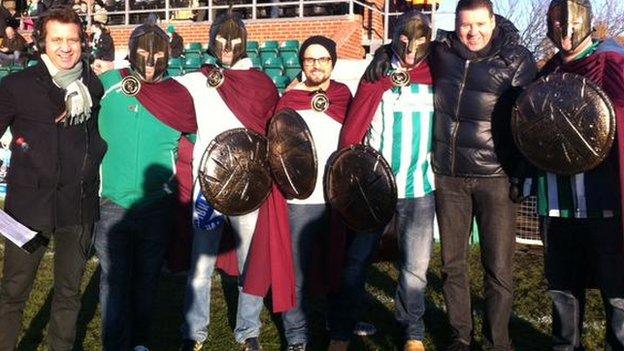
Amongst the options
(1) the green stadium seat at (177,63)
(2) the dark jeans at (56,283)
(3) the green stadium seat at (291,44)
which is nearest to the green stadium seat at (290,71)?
(3) the green stadium seat at (291,44)

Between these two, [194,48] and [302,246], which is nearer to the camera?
[302,246]

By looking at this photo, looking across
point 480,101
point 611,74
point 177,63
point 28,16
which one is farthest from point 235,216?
point 28,16

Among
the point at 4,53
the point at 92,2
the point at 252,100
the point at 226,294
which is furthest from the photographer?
the point at 92,2

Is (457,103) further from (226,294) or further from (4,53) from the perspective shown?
(4,53)

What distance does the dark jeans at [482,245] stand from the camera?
371 cm

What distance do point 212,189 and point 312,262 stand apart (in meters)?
0.75

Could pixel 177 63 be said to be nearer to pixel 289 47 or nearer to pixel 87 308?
pixel 289 47

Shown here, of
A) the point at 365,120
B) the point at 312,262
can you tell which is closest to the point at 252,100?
the point at 365,120

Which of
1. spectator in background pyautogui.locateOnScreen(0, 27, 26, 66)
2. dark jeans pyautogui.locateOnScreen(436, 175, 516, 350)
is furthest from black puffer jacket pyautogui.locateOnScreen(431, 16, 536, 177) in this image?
spectator in background pyautogui.locateOnScreen(0, 27, 26, 66)

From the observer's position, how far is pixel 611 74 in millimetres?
3297

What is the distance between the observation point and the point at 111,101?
3580 mm

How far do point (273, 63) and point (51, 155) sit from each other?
32.8ft

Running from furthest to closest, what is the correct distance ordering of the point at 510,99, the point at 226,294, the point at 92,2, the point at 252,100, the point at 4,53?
1. the point at 92,2
2. the point at 4,53
3. the point at 226,294
4. the point at 252,100
5. the point at 510,99

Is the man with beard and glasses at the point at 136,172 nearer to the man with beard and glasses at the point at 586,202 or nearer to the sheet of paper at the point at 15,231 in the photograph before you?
the sheet of paper at the point at 15,231
